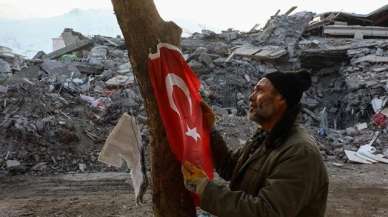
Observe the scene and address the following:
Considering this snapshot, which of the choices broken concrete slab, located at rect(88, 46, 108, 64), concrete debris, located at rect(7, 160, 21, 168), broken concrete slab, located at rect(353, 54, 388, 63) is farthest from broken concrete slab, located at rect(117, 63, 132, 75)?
broken concrete slab, located at rect(353, 54, 388, 63)

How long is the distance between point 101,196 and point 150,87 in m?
4.36

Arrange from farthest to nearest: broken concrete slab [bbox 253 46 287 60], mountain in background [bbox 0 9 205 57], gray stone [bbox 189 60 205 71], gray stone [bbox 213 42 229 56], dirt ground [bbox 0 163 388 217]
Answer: mountain in background [bbox 0 9 205 57], gray stone [bbox 213 42 229 56], broken concrete slab [bbox 253 46 287 60], gray stone [bbox 189 60 205 71], dirt ground [bbox 0 163 388 217]

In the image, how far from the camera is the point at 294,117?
2.20 meters

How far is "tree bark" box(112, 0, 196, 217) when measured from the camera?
2.36 metres

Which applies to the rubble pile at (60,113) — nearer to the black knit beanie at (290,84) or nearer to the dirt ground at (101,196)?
the dirt ground at (101,196)

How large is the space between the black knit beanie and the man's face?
1.0 inches

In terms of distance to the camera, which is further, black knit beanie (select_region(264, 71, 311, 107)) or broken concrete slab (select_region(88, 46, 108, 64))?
broken concrete slab (select_region(88, 46, 108, 64))

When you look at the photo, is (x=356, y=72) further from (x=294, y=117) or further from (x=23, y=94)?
(x=294, y=117)

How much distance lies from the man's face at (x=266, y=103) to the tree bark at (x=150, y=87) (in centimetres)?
50

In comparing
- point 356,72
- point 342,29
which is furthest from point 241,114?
point 342,29

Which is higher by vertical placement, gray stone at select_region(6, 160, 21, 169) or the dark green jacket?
the dark green jacket

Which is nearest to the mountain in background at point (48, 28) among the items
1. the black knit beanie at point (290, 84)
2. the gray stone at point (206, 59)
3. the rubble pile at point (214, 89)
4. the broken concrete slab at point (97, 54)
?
the rubble pile at point (214, 89)

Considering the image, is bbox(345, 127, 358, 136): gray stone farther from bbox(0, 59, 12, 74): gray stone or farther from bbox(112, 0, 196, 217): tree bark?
bbox(112, 0, 196, 217): tree bark

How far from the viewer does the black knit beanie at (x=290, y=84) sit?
2.17 metres
